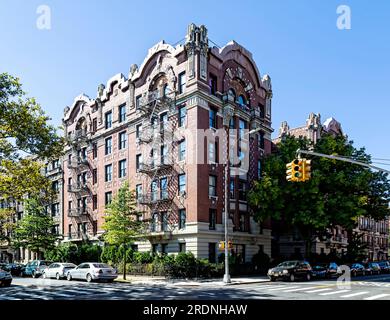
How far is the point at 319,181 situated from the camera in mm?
38594

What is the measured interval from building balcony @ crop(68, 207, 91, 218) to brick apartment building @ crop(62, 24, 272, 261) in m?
0.15

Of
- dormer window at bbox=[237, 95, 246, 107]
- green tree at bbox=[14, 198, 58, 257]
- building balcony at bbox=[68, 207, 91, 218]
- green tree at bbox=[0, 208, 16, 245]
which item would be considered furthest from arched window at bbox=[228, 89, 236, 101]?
green tree at bbox=[14, 198, 58, 257]

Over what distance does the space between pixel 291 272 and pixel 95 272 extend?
14.7 m

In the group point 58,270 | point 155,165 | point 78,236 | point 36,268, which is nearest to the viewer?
point 58,270

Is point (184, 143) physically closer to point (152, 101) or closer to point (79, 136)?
point (152, 101)

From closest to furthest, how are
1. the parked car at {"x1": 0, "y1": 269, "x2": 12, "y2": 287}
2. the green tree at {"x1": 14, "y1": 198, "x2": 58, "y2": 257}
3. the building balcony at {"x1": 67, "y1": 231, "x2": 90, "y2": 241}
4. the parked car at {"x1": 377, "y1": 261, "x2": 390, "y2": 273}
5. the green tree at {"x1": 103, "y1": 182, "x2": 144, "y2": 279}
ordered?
the parked car at {"x1": 0, "y1": 269, "x2": 12, "y2": 287} → the green tree at {"x1": 103, "y1": 182, "x2": 144, "y2": 279} → the green tree at {"x1": 14, "y1": 198, "x2": 58, "y2": 257} → the parked car at {"x1": 377, "y1": 261, "x2": 390, "y2": 273} → the building balcony at {"x1": 67, "y1": 231, "x2": 90, "y2": 241}

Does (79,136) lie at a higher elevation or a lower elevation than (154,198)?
higher

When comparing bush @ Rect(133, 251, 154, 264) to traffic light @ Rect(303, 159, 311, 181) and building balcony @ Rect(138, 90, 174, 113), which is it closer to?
building balcony @ Rect(138, 90, 174, 113)

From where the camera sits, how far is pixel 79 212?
2106 inches

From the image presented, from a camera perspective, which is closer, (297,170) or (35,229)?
(297,170)

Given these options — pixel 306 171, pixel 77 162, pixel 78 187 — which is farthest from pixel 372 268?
pixel 77 162

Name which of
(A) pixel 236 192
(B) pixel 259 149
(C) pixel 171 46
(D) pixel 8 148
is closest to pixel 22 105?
(D) pixel 8 148

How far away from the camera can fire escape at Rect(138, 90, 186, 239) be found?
39.5m

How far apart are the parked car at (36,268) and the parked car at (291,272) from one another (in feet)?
70.8
